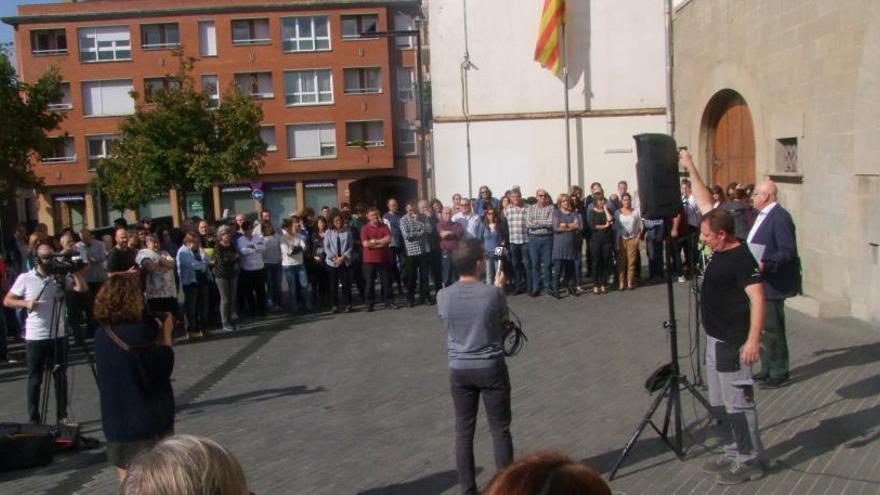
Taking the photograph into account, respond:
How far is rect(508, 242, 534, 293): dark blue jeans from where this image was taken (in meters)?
15.2

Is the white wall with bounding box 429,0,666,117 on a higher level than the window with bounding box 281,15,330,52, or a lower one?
lower

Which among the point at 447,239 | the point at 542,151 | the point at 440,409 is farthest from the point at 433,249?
the point at 542,151

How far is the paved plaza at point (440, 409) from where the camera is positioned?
622 cm

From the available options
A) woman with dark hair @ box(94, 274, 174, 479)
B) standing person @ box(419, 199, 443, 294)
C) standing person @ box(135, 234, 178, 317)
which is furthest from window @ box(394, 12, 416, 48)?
woman with dark hair @ box(94, 274, 174, 479)

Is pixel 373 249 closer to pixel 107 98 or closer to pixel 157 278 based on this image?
pixel 157 278

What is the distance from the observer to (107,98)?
162ft

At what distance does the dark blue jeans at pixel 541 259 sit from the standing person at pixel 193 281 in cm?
547

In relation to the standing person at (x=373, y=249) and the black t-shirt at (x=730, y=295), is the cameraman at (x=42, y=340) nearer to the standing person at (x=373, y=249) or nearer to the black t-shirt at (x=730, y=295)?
the black t-shirt at (x=730, y=295)

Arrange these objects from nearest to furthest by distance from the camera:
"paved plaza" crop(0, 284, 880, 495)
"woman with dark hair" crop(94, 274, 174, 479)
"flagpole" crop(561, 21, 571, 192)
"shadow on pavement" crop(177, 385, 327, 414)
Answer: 1. "woman with dark hair" crop(94, 274, 174, 479)
2. "paved plaza" crop(0, 284, 880, 495)
3. "shadow on pavement" crop(177, 385, 327, 414)
4. "flagpole" crop(561, 21, 571, 192)

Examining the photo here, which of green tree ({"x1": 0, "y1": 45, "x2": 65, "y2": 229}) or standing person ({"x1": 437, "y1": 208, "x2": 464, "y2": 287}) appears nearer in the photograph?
standing person ({"x1": 437, "y1": 208, "x2": 464, "y2": 287})

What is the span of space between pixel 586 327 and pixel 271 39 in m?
41.2

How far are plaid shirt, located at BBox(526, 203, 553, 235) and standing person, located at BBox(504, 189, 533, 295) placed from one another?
0.86 ft

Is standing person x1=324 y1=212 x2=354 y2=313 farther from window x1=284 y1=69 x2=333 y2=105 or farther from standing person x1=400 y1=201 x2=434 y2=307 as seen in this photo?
window x1=284 y1=69 x2=333 y2=105

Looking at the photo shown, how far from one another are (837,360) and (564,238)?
623 centimetres
